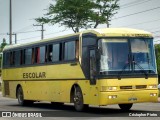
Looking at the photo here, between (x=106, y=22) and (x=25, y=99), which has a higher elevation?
(x=106, y=22)

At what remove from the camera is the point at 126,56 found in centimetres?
1992

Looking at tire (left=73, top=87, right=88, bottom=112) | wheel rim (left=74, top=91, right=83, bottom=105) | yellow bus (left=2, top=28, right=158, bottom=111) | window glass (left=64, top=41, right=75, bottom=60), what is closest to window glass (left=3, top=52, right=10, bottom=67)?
yellow bus (left=2, top=28, right=158, bottom=111)

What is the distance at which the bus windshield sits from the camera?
64.3 ft

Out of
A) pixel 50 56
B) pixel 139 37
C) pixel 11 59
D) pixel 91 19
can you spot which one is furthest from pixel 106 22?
pixel 139 37

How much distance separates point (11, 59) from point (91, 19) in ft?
93.7

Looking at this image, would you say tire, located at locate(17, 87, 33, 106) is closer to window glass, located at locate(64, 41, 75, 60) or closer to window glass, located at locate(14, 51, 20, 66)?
window glass, located at locate(14, 51, 20, 66)

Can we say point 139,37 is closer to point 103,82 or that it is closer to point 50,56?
point 103,82

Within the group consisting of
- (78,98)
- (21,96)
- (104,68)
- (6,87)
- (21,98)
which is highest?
(104,68)

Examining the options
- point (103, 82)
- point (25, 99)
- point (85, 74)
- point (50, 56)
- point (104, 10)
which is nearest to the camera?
point (103, 82)

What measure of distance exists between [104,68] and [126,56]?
99cm

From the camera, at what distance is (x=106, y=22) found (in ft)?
179

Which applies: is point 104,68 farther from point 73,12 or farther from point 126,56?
point 73,12

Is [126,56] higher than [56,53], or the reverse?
[56,53]

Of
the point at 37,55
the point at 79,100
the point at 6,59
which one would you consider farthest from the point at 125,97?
the point at 6,59
